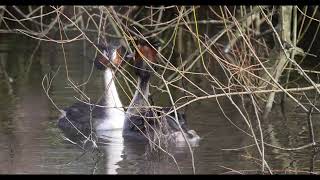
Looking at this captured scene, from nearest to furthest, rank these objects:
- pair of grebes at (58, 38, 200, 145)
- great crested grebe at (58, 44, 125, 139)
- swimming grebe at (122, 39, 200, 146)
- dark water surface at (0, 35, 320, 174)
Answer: dark water surface at (0, 35, 320, 174), swimming grebe at (122, 39, 200, 146), pair of grebes at (58, 38, 200, 145), great crested grebe at (58, 44, 125, 139)

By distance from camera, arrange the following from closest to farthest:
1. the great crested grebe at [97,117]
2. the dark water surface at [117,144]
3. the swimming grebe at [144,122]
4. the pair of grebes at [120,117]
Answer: the dark water surface at [117,144], the swimming grebe at [144,122], the pair of grebes at [120,117], the great crested grebe at [97,117]

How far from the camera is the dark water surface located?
647 cm

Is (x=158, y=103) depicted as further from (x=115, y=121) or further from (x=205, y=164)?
(x=205, y=164)

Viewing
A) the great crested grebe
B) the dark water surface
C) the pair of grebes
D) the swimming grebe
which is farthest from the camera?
the great crested grebe

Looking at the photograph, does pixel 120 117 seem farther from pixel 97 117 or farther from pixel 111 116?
pixel 97 117

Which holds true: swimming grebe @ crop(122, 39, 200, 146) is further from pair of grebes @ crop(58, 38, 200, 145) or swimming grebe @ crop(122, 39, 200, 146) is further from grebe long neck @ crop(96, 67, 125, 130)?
grebe long neck @ crop(96, 67, 125, 130)

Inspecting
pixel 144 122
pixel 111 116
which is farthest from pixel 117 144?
pixel 111 116

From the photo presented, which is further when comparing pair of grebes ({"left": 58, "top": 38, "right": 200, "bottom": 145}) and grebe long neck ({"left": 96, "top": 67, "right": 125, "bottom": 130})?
grebe long neck ({"left": 96, "top": 67, "right": 125, "bottom": 130})

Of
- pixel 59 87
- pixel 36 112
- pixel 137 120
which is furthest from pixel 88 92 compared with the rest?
pixel 137 120

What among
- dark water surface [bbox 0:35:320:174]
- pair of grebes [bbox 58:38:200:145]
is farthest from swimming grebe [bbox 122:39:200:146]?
dark water surface [bbox 0:35:320:174]

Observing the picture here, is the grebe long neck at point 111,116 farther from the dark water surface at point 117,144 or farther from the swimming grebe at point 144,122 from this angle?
the swimming grebe at point 144,122

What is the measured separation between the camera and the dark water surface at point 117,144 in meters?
6.47

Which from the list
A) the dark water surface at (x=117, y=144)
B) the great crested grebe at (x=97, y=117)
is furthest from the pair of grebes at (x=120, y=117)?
the dark water surface at (x=117, y=144)

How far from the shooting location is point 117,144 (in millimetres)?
7961
